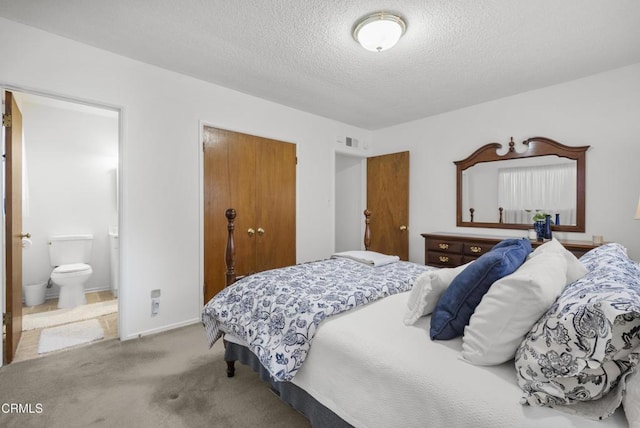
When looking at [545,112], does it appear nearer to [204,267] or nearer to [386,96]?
[386,96]

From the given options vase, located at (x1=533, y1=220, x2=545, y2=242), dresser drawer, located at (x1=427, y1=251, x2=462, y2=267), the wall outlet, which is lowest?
the wall outlet

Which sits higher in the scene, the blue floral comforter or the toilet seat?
the blue floral comforter

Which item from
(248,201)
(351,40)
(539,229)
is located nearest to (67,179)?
(248,201)

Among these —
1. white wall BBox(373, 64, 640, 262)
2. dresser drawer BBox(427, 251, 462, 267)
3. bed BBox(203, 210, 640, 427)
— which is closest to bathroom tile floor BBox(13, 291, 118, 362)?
bed BBox(203, 210, 640, 427)

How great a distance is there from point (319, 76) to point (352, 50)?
55cm

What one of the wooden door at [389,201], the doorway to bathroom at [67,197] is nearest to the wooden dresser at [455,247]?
the wooden door at [389,201]

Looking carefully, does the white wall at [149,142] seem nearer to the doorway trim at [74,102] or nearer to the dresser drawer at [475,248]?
the doorway trim at [74,102]

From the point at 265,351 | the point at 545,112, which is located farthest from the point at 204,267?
the point at 545,112

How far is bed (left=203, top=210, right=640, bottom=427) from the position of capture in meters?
0.78

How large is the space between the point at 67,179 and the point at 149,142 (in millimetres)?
2130

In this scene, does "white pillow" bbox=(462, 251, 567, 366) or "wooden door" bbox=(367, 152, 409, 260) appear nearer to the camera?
"white pillow" bbox=(462, 251, 567, 366)

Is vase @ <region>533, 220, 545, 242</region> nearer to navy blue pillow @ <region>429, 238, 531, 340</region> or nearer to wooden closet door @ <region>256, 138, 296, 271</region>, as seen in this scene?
navy blue pillow @ <region>429, 238, 531, 340</region>

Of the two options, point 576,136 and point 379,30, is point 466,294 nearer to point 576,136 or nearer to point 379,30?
point 379,30

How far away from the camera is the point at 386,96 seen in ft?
11.1
